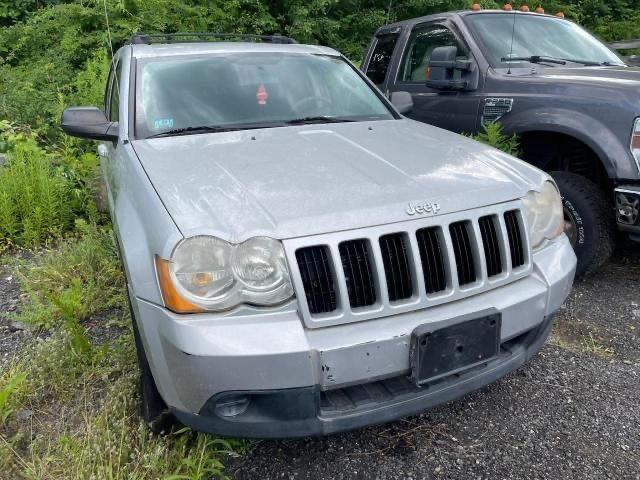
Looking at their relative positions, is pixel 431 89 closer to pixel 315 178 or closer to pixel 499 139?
pixel 499 139

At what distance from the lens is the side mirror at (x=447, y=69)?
4.11m

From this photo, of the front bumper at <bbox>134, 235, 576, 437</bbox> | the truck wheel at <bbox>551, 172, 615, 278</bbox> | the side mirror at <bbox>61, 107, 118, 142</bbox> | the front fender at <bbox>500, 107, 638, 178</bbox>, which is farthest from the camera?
the truck wheel at <bbox>551, 172, 615, 278</bbox>

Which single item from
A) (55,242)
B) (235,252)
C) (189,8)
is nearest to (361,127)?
(235,252)

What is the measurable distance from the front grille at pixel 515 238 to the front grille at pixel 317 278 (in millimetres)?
823

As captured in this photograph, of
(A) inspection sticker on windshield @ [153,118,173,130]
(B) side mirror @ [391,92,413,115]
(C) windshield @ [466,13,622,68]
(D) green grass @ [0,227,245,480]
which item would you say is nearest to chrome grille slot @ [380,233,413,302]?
(D) green grass @ [0,227,245,480]

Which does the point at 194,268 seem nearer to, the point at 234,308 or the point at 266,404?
the point at 234,308

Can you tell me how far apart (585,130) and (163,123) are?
256cm

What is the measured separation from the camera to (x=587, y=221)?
3.52 metres

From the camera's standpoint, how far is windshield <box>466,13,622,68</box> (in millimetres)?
4234

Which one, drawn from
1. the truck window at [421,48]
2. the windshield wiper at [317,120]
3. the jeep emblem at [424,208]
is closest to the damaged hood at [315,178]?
the jeep emblem at [424,208]

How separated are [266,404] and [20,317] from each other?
6.16ft

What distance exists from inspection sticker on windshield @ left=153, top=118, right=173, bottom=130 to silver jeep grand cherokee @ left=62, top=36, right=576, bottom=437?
0.23 m

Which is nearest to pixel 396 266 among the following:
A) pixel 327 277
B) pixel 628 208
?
pixel 327 277

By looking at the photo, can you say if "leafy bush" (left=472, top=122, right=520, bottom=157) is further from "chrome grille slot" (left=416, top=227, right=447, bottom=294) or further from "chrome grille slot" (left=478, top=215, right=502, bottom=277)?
"chrome grille slot" (left=416, top=227, right=447, bottom=294)
